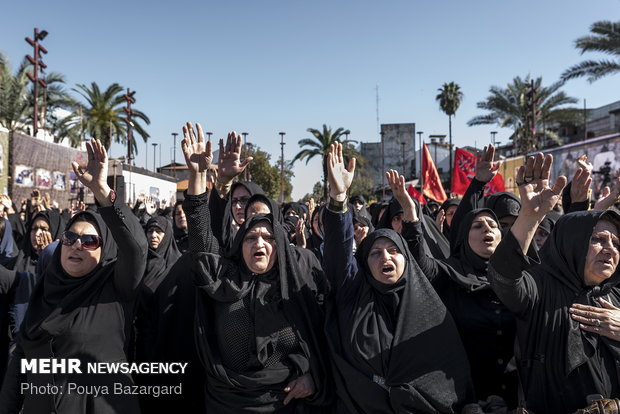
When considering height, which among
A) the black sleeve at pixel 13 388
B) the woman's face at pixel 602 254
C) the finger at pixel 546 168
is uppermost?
the finger at pixel 546 168

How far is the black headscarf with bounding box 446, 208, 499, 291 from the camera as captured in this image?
2.82 meters

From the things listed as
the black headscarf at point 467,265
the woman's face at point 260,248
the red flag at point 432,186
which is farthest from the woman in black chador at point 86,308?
the red flag at point 432,186

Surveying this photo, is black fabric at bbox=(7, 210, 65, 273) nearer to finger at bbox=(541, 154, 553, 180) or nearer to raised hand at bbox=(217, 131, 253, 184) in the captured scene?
raised hand at bbox=(217, 131, 253, 184)

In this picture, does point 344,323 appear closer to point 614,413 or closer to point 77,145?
point 614,413

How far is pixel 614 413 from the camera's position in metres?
1.98

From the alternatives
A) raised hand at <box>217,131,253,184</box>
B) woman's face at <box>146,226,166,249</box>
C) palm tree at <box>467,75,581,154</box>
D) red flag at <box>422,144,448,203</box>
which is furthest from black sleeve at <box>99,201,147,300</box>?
palm tree at <box>467,75,581,154</box>

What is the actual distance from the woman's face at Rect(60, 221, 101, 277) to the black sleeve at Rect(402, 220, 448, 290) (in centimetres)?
202

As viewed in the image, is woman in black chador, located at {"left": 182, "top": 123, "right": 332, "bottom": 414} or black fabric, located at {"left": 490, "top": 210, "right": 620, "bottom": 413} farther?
woman in black chador, located at {"left": 182, "top": 123, "right": 332, "bottom": 414}

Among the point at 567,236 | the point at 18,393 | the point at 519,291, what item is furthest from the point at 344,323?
the point at 18,393

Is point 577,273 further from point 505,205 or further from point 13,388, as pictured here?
point 13,388

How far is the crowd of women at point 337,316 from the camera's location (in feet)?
7.42

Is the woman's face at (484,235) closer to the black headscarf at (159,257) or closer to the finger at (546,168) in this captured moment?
the finger at (546,168)

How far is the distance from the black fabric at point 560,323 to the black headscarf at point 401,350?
13.8 inches

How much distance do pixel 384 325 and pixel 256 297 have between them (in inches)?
29.2
